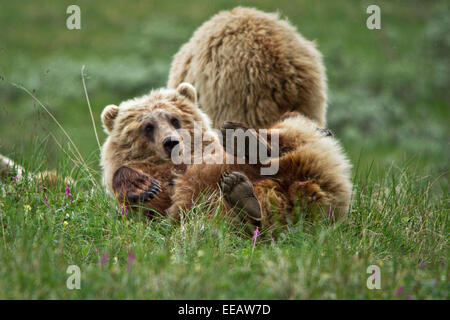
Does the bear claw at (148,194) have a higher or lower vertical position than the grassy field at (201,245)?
higher

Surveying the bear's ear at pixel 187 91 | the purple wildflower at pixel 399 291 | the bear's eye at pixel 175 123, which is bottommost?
the purple wildflower at pixel 399 291

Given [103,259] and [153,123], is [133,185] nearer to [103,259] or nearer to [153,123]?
[153,123]

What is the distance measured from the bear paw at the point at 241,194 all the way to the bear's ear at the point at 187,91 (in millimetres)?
1316

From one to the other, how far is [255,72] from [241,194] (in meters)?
1.75

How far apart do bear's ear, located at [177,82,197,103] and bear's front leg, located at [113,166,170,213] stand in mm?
990

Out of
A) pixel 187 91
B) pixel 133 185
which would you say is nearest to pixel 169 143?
pixel 133 185

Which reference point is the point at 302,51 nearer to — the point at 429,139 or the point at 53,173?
the point at 53,173

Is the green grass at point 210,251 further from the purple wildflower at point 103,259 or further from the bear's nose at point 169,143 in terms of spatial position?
the bear's nose at point 169,143

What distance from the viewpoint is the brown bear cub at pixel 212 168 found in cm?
385

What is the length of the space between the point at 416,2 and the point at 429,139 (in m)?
8.39

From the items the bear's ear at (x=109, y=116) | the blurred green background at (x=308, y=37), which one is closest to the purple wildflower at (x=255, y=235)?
the bear's ear at (x=109, y=116)

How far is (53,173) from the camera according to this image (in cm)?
488

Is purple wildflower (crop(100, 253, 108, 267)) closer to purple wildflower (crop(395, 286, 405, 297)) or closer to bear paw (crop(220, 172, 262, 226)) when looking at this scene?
bear paw (crop(220, 172, 262, 226))

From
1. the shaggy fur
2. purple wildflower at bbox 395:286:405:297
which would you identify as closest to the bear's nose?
the shaggy fur
